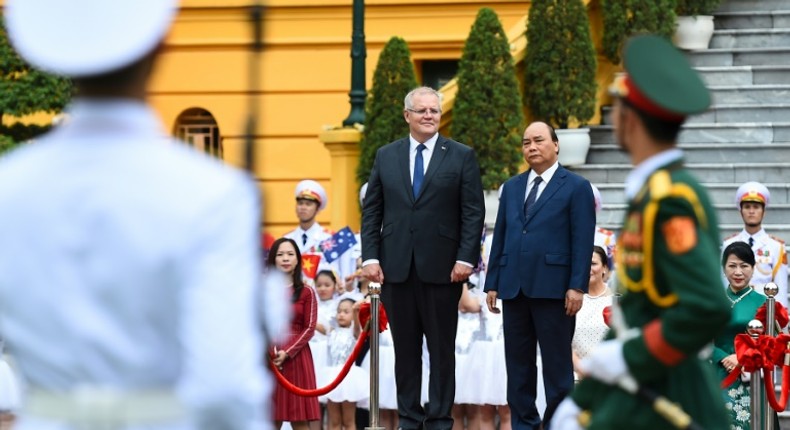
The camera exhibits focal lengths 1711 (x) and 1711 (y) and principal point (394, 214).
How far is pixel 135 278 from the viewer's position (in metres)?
3.33

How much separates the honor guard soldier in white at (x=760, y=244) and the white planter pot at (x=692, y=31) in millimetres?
3812

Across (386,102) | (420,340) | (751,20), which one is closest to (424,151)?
(420,340)

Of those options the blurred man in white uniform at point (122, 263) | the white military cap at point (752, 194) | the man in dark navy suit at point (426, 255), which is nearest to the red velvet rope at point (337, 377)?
the man in dark navy suit at point (426, 255)

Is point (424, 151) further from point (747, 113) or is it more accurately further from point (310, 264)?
point (747, 113)

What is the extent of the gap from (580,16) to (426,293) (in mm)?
6544

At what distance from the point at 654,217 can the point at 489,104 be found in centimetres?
1151

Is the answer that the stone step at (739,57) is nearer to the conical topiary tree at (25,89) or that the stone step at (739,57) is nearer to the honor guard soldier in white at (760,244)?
the honor guard soldier in white at (760,244)

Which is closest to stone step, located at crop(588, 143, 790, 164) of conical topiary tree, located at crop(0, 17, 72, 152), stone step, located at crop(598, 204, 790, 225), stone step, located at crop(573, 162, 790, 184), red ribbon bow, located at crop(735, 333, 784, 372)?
stone step, located at crop(573, 162, 790, 184)

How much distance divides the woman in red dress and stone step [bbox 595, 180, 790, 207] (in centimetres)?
507

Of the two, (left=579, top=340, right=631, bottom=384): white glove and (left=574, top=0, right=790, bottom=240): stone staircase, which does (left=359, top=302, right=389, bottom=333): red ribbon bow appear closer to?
(left=574, top=0, right=790, bottom=240): stone staircase

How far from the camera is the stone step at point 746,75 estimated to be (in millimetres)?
17109

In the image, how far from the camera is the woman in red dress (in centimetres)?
1143

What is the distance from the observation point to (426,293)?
10727mm

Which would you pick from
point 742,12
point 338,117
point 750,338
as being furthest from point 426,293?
point 338,117
